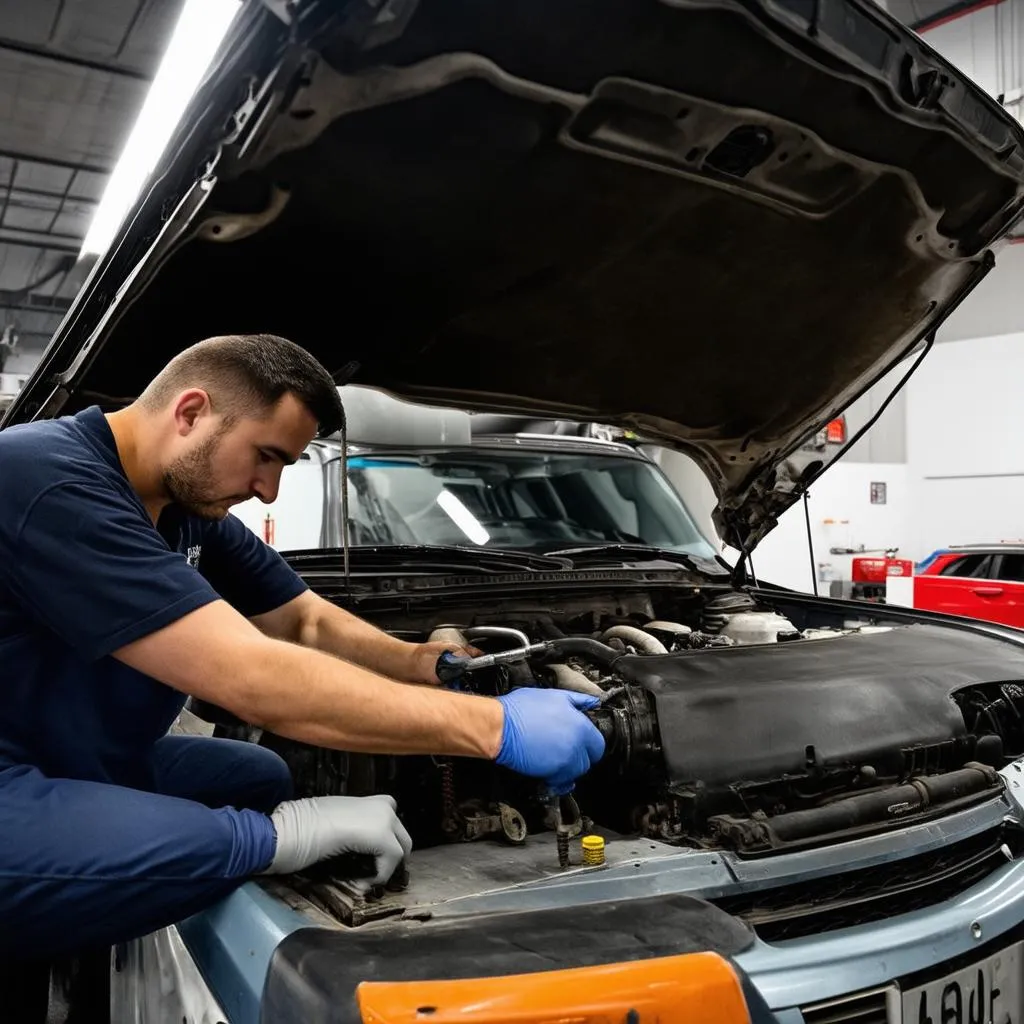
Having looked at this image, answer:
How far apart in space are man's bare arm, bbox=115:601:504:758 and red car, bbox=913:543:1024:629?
6.39m

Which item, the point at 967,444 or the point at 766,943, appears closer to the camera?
the point at 766,943

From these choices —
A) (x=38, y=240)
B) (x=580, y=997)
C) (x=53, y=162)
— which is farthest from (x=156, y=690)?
(x=38, y=240)

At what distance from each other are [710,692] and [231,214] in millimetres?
1247

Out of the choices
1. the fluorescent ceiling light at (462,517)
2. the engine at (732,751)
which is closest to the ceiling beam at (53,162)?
the fluorescent ceiling light at (462,517)

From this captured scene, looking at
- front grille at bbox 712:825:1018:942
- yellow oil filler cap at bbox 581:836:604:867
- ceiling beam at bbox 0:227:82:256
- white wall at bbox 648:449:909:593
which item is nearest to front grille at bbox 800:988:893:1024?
front grille at bbox 712:825:1018:942

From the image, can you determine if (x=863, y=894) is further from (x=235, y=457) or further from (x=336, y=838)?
(x=235, y=457)

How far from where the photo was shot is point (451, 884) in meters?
1.45

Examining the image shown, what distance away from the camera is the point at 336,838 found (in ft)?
4.73

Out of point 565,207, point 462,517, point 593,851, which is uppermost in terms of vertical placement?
point 565,207

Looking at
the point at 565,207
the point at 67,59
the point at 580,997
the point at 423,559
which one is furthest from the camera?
the point at 67,59

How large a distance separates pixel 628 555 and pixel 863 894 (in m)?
1.57

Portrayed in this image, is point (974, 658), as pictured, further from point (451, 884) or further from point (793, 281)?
point (451, 884)

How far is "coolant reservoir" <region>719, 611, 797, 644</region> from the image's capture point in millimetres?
2627

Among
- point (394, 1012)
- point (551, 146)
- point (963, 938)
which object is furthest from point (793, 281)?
point (394, 1012)
